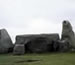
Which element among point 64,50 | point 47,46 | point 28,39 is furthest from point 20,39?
point 64,50

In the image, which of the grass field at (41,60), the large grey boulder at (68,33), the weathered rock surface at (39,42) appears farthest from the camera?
the large grey boulder at (68,33)

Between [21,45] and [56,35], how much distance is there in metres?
3.06

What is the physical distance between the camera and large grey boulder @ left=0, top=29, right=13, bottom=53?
17812 millimetres

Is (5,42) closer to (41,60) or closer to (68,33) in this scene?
(68,33)

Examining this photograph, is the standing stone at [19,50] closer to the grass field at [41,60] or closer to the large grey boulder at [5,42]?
the large grey boulder at [5,42]

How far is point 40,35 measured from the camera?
17172 mm

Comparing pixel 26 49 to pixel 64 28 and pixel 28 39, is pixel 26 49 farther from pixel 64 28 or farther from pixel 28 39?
pixel 64 28

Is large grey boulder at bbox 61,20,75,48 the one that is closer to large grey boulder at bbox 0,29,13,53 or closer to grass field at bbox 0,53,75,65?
large grey boulder at bbox 0,29,13,53

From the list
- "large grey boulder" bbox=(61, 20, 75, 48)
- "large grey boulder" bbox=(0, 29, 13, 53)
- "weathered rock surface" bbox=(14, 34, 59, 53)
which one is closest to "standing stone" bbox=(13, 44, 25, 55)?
"weathered rock surface" bbox=(14, 34, 59, 53)

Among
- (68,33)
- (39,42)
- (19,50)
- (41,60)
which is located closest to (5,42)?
(19,50)

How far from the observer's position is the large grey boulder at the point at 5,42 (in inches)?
701

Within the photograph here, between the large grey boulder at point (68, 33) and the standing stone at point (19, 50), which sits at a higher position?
the large grey boulder at point (68, 33)

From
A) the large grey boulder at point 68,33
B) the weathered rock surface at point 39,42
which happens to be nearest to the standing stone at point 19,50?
the weathered rock surface at point 39,42

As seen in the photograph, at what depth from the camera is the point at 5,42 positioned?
18.3 m
